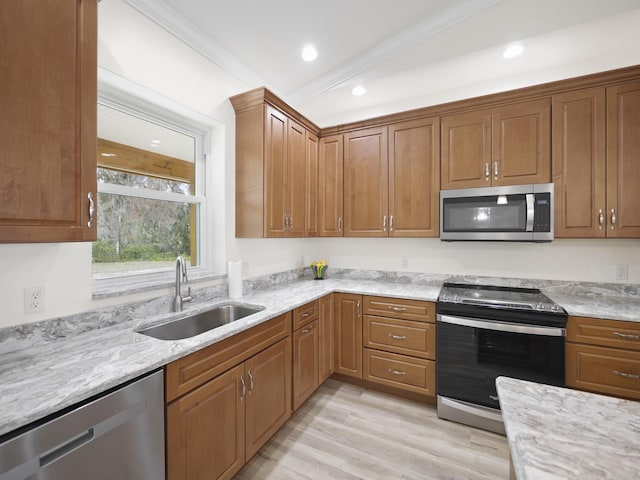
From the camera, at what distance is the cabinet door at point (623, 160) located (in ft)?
6.86

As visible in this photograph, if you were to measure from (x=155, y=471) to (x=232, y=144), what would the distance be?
2139 millimetres

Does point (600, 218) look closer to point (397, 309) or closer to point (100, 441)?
point (397, 309)

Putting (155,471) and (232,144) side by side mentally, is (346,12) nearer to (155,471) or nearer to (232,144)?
(232,144)

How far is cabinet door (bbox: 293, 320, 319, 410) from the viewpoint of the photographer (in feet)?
7.14

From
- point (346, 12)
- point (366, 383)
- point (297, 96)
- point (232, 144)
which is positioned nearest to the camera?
point (346, 12)

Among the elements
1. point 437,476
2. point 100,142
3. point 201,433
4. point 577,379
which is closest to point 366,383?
point 437,476

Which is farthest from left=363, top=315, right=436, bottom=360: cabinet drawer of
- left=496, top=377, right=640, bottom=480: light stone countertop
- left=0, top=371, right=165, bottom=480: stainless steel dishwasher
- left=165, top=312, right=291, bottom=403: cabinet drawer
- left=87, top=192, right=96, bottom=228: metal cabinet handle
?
left=87, top=192, right=96, bottom=228: metal cabinet handle

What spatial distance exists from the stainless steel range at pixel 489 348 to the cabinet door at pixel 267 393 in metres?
1.22

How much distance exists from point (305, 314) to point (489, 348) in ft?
4.55

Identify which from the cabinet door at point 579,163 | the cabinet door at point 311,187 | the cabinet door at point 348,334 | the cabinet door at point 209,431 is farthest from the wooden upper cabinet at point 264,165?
the cabinet door at point 579,163

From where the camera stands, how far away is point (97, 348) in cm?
131

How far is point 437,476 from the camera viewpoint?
175 cm

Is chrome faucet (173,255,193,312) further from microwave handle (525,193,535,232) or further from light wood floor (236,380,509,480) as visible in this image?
microwave handle (525,193,535,232)

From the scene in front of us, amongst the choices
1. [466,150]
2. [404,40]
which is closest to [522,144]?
[466,150]
